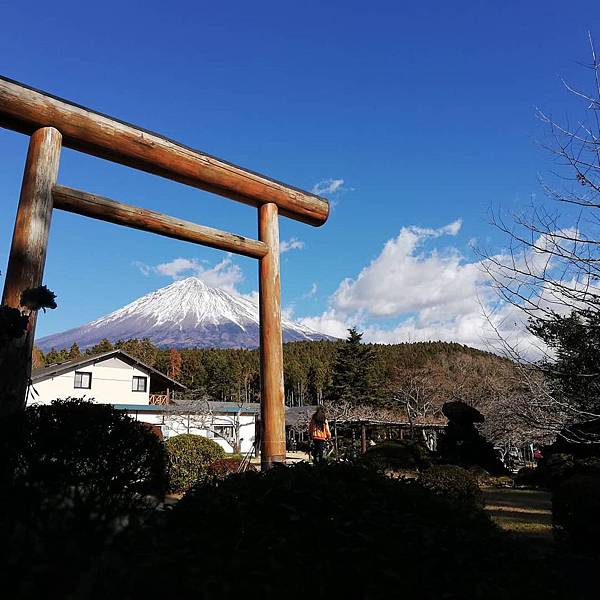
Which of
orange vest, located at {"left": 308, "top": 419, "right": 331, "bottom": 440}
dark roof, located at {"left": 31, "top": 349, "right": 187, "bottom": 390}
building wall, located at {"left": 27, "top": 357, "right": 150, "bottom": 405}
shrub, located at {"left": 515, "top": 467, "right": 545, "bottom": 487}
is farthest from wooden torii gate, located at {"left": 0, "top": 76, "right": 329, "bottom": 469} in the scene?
building wall, located at {"left": 27, "top": 357, "right": 150, "bottom": 405}

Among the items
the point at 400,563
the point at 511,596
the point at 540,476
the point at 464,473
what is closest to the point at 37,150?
the point at 400,563

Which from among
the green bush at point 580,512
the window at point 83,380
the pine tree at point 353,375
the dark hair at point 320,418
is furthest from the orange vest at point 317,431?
the pine tree at point 353,375

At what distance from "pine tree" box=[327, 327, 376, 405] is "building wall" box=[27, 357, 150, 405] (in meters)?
17.4

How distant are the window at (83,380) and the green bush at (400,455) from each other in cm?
1849

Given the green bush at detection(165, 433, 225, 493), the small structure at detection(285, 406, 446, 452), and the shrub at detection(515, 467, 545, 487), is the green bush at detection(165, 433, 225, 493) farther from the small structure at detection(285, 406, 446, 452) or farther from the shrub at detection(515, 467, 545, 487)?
the small structure at detection(285, 406, 446, 452)

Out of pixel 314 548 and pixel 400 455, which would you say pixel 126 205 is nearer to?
pixel 314 548

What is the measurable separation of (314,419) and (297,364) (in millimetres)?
A: 52252

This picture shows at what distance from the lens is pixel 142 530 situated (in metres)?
2.04

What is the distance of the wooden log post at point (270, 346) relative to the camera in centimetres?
613

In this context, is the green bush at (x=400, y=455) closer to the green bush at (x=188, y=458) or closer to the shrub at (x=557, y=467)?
the shrub at (x=557, y=467)

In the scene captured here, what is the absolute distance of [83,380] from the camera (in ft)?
96.7

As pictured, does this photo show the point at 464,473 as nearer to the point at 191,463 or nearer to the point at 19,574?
the point at 191,463

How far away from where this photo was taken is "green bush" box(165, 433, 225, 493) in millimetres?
13539

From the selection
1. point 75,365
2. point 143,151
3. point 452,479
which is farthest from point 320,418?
point 75,365
